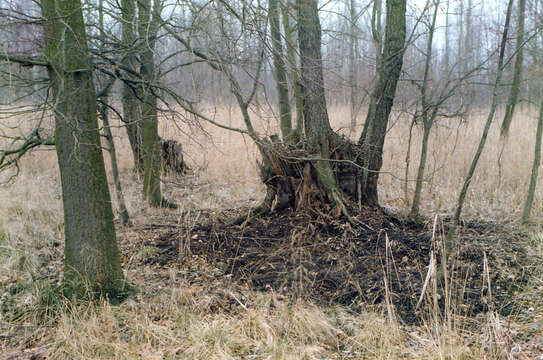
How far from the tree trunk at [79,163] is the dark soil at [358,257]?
1.10 meters

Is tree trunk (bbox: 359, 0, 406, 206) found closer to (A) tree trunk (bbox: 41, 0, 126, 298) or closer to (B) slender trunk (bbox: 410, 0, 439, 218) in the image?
(B) slender trunk (bbox: 410, 0, 439, 218)

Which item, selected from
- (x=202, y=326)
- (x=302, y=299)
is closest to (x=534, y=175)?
(x=302, y=299)

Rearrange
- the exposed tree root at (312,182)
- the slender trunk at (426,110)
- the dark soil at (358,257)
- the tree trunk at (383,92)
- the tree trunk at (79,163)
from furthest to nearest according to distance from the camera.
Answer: the tree trunk at (383,92)
the exposed tree root at (312,182)
the slender trunk at (426,110)
the dark soil at (358,257)
the tree trunk at (79,163)

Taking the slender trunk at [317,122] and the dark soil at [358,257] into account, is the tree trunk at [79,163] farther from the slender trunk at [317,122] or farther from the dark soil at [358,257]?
the slender trunk at [317,122]

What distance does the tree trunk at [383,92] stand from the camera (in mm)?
5594

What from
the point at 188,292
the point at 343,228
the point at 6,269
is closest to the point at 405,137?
the point at 343,228

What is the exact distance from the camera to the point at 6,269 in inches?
195

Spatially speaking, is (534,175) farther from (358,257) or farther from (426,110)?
(358,257)

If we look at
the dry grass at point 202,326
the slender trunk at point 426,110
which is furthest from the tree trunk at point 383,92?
the dry grass at point 202,326

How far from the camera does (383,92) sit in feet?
18.8

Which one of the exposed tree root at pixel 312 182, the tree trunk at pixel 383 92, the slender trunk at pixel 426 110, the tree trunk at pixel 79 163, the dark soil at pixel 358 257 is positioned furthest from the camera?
the tree trunk at pixel 383 92

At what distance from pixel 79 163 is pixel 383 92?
382cm

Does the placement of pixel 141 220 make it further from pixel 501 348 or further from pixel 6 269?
pixel 501 348

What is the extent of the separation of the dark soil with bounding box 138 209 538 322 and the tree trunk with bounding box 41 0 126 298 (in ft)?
3.63
